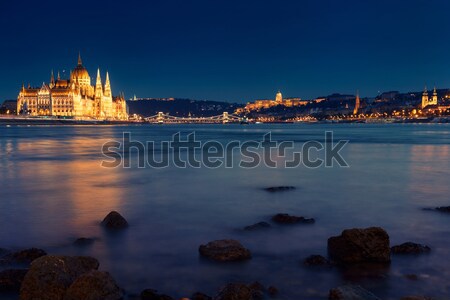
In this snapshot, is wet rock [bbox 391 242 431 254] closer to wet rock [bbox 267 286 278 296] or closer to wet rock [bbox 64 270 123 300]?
wet rock [bbox 267 286 278 296]

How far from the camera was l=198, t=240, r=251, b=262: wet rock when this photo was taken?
6000 millimetres

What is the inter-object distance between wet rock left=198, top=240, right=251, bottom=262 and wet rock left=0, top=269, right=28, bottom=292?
7.45ft

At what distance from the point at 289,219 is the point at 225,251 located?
7.61 feet

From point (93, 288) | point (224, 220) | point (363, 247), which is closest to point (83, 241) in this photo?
point (93, 288)

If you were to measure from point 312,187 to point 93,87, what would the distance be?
506 feet

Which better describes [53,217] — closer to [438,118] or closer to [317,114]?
[438,118]

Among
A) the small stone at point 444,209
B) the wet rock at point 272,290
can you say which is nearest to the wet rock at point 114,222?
the wet rock at point 272,290

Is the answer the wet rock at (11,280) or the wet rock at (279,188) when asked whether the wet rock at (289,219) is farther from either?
the wet rock at (11,280)

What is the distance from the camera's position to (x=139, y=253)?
6.39 metres

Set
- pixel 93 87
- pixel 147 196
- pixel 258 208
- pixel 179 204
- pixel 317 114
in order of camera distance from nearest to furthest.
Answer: pixel 258 208 < pixel 179 204 < pixel 147 196 < pixel 93 87 < pixel 317 114

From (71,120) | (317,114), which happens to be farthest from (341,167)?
(317,114)

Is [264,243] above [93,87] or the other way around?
the other way around

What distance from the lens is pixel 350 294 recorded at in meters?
4.55

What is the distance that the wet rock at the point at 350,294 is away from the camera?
4.50 meters
